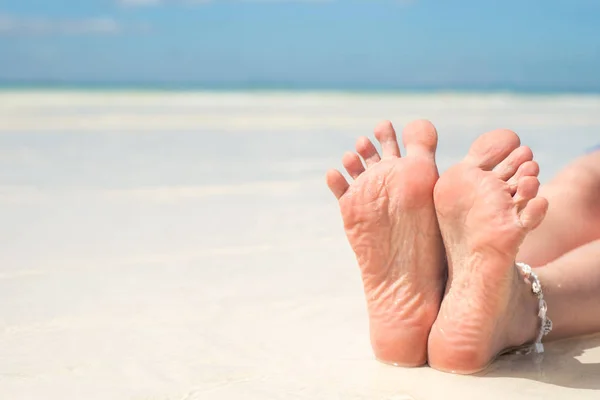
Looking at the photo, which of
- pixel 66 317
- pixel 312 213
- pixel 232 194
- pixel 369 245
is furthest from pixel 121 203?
pixel 369 245

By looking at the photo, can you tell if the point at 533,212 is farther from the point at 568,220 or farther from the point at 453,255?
the point at 568,220

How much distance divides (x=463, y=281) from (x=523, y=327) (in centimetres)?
19

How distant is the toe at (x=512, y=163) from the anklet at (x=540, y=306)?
23cm

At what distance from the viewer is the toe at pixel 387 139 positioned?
1593 millimetres

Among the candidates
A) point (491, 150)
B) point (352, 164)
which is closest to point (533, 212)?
point (491, 150)

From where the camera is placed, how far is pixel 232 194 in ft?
11.4

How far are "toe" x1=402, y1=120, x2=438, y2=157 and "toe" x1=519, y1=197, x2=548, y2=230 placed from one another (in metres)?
0.27

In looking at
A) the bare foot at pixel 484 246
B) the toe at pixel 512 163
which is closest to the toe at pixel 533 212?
the bare foot at pixel 484 246

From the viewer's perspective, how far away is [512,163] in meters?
1.40

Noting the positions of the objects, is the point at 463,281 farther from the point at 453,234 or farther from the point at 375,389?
the point at 375,389

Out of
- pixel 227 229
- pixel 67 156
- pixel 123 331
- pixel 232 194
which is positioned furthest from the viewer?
pixel 67 156

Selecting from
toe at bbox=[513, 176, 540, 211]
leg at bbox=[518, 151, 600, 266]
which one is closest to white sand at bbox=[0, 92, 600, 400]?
leg at bbox=[518, 151, 600, 266]

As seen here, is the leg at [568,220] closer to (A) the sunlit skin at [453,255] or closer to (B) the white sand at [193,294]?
(A) the sunlit skin at [453,255]

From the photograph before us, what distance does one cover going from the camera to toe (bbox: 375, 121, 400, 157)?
5.23ft
